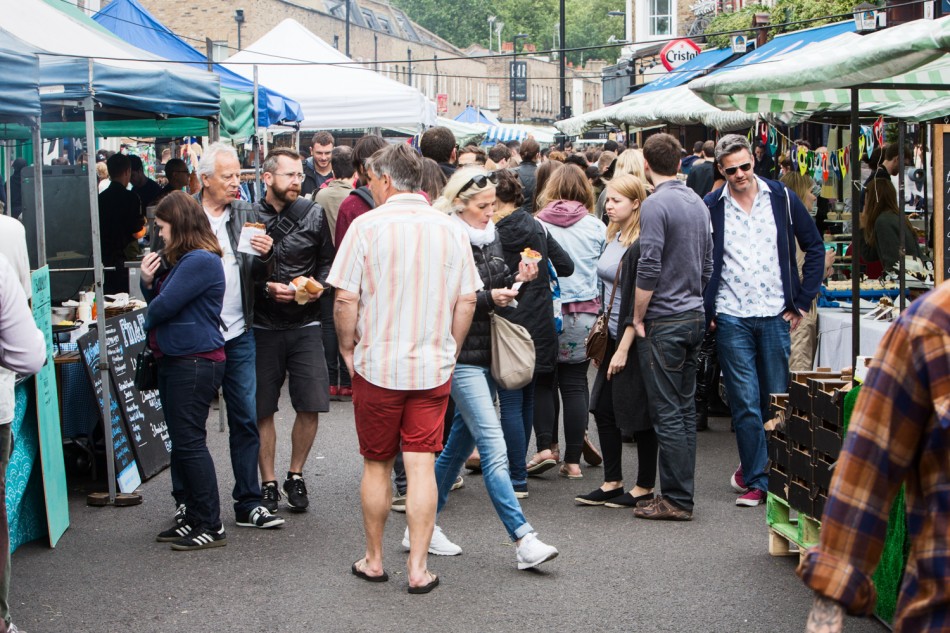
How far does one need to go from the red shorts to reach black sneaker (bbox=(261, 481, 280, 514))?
1.57 m

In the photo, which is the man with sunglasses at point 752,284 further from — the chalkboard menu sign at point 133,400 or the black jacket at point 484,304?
the chalkboard menu sign at point 133,400

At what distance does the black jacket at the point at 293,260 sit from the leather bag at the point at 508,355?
120 cm

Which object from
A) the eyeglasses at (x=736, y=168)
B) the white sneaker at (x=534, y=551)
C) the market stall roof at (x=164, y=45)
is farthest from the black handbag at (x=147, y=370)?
the market stall roof at (x=164, y=45)

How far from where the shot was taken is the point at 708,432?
8.65m

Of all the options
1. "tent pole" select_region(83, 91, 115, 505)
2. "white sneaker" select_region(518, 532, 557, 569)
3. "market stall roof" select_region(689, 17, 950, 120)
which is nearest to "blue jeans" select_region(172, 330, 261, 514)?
"tent pole" select_region(83, 91, 115, 505)

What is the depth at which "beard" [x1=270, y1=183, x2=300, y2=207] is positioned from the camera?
248 inches

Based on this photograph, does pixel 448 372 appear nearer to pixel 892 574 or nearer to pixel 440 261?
pixel 440 261

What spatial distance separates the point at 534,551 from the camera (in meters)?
5.32

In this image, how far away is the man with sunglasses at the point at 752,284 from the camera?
6410mm

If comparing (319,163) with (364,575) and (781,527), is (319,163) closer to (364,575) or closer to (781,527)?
(364,575)

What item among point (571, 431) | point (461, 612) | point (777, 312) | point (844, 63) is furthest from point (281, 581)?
point (844, 63)

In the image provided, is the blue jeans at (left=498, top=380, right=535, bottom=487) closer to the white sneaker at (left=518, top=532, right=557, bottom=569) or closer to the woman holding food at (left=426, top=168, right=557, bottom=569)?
the woman holding food at (left=426, top=168, right=557, bottom=569)

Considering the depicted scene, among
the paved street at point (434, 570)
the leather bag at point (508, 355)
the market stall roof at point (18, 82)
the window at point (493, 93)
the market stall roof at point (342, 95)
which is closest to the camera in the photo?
the paved street at point (434, 570)

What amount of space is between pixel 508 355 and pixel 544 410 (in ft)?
5.24
